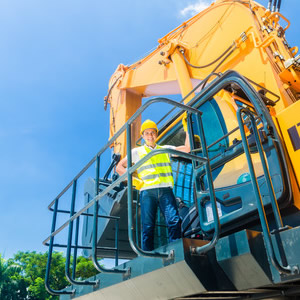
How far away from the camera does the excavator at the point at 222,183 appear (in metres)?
2.04

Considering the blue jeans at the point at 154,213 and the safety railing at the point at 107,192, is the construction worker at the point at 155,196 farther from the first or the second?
the safety railing at the point at 107,192

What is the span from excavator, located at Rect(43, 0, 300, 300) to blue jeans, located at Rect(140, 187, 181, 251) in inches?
9.8

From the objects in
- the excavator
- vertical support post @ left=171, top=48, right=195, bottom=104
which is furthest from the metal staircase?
vertical support post @ left=171, top=48, right=195, bottom=104

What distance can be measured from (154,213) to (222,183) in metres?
0.69

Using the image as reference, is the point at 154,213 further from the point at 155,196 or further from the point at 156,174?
the point at 156,174

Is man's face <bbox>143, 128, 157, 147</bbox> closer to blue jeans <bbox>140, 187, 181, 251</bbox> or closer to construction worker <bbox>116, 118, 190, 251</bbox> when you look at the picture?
construction worker <bbox>116, 118, 190, 251</bbox>

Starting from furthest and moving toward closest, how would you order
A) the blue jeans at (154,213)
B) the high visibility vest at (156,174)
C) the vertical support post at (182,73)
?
the vertical support post at (182,73), the high visibility vest at (156,174), the blue jeans at (154,213)

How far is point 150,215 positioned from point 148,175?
0.38 m

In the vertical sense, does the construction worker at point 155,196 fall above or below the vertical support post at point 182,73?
below

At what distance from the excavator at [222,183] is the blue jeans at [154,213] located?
25 centimetres

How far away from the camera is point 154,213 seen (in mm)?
2938

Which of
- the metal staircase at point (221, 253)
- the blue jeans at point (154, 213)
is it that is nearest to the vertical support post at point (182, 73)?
the metal staircase at point (221, 253)

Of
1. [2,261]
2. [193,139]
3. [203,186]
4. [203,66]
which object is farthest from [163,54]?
[2,261]

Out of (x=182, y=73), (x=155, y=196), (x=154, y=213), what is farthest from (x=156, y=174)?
(x=182, y=73)
